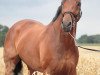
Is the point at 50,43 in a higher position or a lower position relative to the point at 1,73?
higher

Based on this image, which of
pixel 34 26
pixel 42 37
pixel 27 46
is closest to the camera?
pixel 42 37

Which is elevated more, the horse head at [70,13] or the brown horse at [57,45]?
the horse head at [70,13]

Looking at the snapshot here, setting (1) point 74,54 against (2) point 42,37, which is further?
(2) point 42,37

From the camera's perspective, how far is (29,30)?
8742 mm

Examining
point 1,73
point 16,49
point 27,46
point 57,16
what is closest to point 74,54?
point 57,16

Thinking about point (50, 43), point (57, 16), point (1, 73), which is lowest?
point (1, 73)

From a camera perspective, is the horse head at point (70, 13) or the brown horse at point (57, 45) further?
the brown horse at point (57, 45)

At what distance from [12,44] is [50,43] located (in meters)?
2.41

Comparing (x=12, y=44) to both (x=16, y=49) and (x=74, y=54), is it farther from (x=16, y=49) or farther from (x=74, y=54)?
(x=74, y=54)

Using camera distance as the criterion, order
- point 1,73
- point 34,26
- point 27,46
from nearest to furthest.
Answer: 1. point 27,46
2. point 34,26
3. point 1,73

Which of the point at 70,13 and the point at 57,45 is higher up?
the point at 70,13

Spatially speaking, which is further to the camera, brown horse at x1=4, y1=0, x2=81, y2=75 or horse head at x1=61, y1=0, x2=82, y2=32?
brown horse at x1=4, y1=0, x2=81, y2=75

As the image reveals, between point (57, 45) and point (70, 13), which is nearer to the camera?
point (70, 13)

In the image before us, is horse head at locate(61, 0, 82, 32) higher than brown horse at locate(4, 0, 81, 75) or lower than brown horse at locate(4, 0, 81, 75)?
higher
